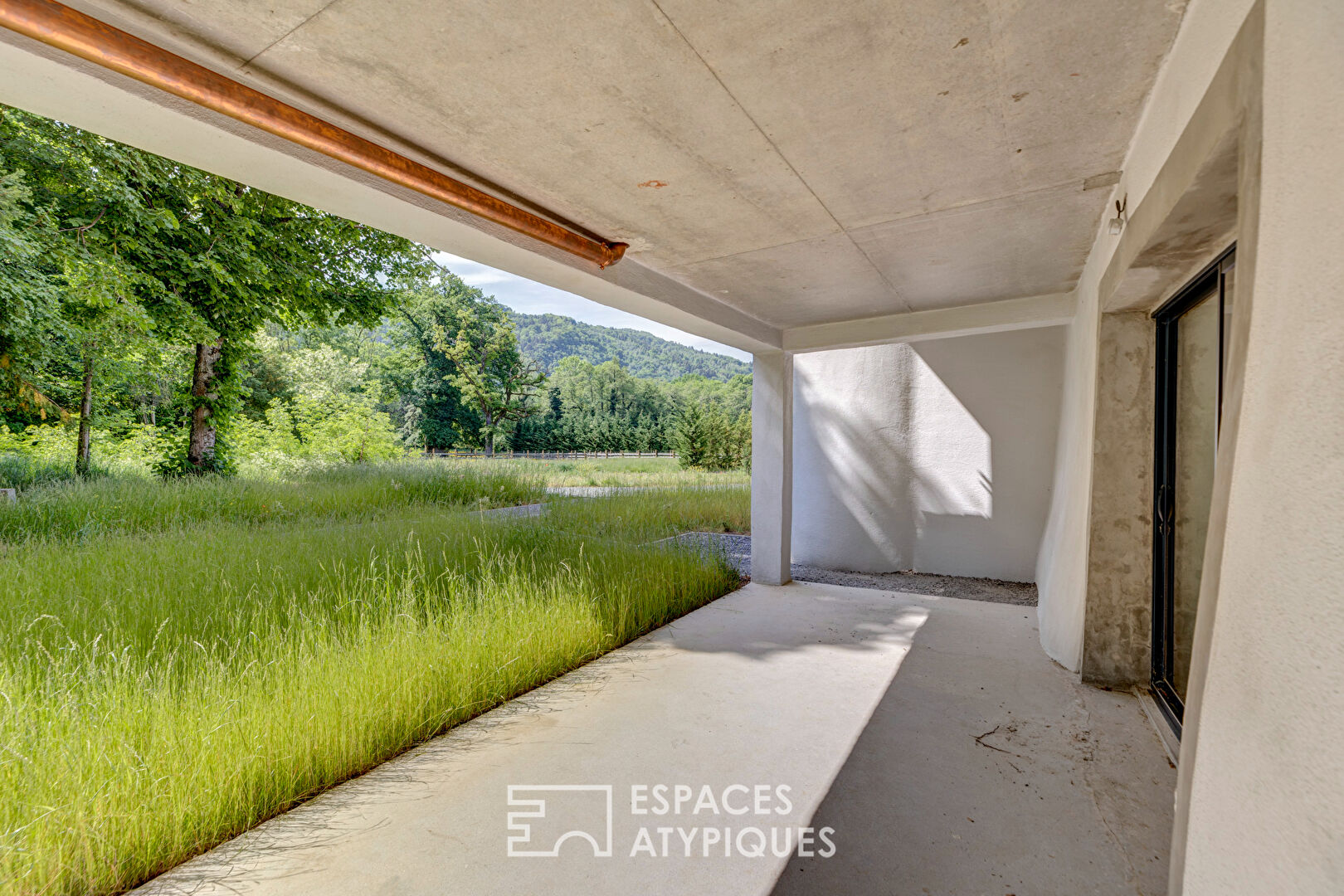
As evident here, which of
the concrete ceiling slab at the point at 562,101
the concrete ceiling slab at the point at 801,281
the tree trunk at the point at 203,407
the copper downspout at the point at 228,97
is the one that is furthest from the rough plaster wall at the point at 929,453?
the tree trunk at the point at 203,407

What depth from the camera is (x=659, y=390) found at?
4231 centimetres

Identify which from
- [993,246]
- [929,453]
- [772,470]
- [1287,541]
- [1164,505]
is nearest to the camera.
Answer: [1287,541]

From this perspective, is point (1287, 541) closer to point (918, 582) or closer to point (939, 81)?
point (939, 81)

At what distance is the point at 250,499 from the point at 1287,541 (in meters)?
8.29

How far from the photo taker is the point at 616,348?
238 ft

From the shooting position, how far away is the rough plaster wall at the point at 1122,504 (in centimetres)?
274

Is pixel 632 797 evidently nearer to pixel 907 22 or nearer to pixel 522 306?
pixel 907 22

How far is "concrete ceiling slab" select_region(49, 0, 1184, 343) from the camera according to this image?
147 cm

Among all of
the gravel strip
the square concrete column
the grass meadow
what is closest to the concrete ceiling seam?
the square concrete column

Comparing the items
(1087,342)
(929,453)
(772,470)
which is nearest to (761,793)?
(1087,342)

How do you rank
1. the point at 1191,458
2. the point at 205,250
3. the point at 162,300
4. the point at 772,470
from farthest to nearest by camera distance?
the point at 205,250
the point at 162,300
the point at 772,470
the point at 1191,458

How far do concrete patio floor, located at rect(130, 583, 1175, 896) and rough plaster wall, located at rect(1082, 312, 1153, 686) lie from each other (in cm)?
29

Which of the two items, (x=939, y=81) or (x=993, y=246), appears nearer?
(x=939, y=81)

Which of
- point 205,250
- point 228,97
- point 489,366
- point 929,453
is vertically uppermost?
point 489,366
